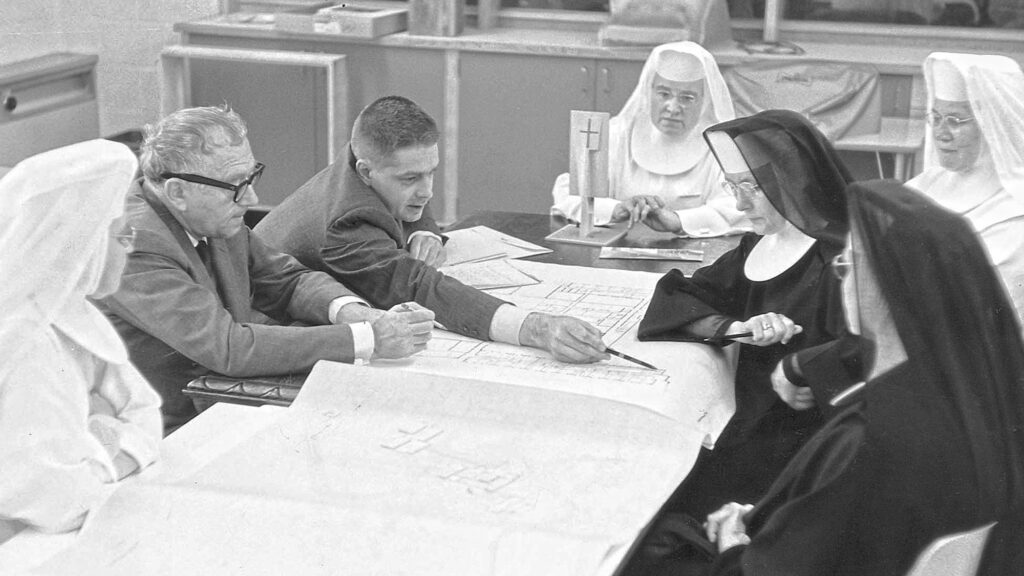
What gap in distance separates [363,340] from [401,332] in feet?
0.26

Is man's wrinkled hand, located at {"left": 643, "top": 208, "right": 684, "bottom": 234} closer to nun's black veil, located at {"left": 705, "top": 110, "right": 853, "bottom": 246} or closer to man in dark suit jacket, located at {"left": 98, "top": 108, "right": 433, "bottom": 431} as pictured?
nun's black veil, located at {"left": 705, "top": 110, "right": 853, "bottom": 246}

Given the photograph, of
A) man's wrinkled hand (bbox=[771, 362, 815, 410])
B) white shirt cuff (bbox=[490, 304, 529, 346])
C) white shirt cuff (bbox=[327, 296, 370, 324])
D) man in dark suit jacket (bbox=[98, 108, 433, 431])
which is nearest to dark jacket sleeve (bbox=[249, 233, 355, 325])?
white shirt cuff (bbox=[327, 296, 370, 324])

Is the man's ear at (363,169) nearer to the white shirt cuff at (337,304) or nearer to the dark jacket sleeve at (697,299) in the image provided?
the white shirt cuff at (337,304)

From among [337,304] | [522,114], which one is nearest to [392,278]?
[337,304]

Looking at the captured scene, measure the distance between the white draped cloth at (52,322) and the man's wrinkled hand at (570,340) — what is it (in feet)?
3.38

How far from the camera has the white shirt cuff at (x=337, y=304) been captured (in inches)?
108

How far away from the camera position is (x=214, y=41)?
6.43 meters

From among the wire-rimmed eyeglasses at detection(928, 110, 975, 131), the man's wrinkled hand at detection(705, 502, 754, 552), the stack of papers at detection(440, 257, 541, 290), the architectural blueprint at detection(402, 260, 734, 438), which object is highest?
the wire-rimmed eyeglasses at detection(928, 110, 975, 131)

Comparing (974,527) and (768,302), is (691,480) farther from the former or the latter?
(974,527)

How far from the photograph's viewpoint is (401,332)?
2.49 meters

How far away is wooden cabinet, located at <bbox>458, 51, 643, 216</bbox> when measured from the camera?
5.99m

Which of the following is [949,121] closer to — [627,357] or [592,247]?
[592,247]

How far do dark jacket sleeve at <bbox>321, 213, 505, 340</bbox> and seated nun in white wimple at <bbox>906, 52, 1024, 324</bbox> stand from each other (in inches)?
57.2

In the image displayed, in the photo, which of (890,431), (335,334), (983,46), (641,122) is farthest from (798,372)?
(983,46)
